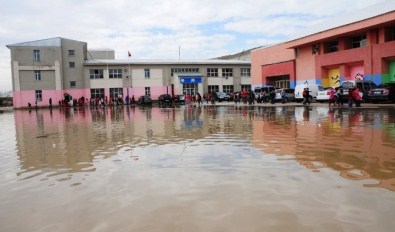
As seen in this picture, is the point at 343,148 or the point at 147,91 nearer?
the point at 343,148

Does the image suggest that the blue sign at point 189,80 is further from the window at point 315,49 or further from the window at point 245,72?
the window at point 315,49

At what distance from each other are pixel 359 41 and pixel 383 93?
9.92 metres

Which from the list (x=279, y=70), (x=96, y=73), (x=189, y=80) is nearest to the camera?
(x=279, y=70)

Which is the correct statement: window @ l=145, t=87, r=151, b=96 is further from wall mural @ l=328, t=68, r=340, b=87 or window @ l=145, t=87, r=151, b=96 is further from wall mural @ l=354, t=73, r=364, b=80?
wall mural @ l=354, t=73, r=364, b=80

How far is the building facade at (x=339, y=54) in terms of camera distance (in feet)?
102

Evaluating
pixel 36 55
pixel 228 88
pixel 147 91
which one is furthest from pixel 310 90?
pixel 36 55

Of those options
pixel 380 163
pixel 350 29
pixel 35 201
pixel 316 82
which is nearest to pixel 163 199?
pixel 35 201

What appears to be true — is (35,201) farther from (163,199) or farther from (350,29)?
(350,29)

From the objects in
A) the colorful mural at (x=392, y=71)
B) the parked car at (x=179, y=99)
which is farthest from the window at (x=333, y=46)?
the parked car at (x=179, y=99)

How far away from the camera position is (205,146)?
1030 centimetres

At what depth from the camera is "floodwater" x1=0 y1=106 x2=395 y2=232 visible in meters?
4.55

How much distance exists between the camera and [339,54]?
1421 inches

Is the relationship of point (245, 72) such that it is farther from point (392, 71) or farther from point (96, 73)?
point (392, 71)

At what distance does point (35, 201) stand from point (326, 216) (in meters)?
4.04
